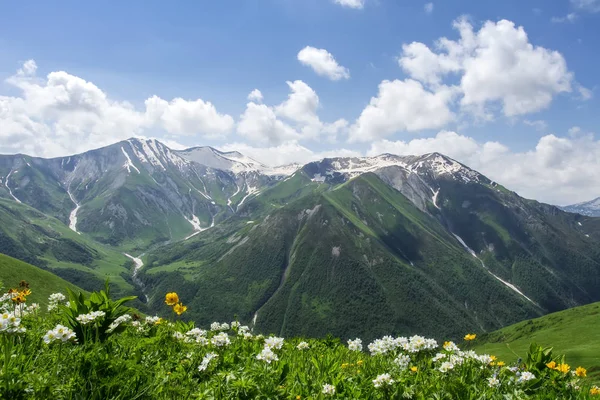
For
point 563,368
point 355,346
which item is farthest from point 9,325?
point 563,368

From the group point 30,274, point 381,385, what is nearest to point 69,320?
point 381,385

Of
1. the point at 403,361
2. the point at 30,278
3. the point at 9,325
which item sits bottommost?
the point at 30,278

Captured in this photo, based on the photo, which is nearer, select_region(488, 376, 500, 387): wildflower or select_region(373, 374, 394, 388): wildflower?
select_region(373, 374, 394, 388): wildflower

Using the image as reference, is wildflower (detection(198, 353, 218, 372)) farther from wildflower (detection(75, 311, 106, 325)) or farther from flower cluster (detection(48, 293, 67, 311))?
flower cluster (detection(48, 293, 67, 311))

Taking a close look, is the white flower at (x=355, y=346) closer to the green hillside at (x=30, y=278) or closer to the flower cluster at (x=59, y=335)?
the flower cluster at (x=59, y=335)

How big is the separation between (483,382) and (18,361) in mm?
8271

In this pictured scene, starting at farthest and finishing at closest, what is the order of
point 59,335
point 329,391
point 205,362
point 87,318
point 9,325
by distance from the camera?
point 205,362 → point 87,318 → point 9,325 → point 59,335 → point 329,391

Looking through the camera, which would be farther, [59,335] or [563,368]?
[563,368]

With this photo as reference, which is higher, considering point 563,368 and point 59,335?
point 563,368

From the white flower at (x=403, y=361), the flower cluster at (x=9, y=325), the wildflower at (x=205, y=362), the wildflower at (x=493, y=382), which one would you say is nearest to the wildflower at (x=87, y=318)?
the flower cluster at (x=9, y=325)

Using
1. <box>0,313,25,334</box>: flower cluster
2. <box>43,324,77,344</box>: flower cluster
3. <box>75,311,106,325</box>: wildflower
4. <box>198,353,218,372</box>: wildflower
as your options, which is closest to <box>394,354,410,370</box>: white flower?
<box>198,353,218,372</box>: wildflower

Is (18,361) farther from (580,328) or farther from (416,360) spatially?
(580,328)

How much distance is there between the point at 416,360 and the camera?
8445 mm

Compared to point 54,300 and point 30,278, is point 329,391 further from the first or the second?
point 30,278
